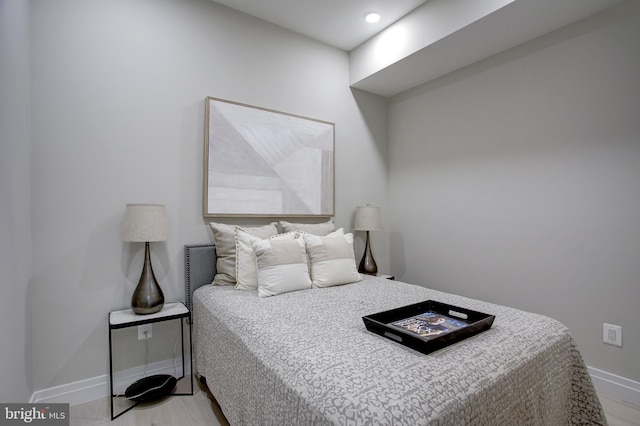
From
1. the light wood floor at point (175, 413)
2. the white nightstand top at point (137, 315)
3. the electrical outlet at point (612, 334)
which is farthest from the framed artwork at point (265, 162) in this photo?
the electrical outlet at point (612, 334)

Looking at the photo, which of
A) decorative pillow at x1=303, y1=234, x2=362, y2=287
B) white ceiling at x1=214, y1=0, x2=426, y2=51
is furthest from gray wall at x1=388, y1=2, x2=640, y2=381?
decorative pillow at x1=303, y1=234, x2=362, y2=287

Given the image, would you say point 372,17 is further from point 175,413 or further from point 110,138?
point 175,413

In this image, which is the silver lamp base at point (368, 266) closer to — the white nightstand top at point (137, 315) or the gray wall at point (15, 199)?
the white nightstand top at point (137, 315)

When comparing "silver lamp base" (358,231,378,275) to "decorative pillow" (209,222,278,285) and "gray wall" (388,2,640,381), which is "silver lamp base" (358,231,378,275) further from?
"decorative pillow" (209,222,278,285)

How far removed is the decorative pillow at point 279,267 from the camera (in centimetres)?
196

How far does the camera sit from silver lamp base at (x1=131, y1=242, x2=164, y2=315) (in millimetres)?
1889

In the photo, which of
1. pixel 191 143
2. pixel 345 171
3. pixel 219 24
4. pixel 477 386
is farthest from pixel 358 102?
pixel 477 386

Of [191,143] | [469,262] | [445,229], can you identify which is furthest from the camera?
[445,229]

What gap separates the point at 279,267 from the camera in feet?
6.59

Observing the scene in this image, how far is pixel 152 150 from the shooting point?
2.16 meters

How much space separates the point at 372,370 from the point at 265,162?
198 cm

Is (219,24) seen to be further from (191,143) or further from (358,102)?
(358,102)

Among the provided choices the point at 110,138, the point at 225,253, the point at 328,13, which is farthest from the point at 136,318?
the point at 328,13

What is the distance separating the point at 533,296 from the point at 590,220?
0.70m
